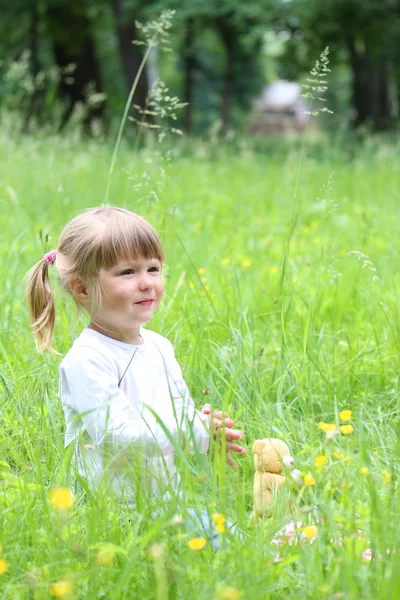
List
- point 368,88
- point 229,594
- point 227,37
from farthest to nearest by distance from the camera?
point 227,37, point 368,88, point 229,594

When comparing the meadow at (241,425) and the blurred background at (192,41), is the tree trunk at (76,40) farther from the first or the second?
the meadow at (241,425)

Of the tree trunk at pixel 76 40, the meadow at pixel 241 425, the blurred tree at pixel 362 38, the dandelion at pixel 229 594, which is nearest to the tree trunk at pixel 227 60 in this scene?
the blurred tree at pixel 362 38

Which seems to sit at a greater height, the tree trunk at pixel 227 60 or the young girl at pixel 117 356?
Result: the tree trunk at pixel 227 60

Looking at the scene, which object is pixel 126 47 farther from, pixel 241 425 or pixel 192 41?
pixel 241 425

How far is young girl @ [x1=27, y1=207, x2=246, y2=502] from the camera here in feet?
6.43

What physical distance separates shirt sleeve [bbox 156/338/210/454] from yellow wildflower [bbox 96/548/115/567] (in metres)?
0.34

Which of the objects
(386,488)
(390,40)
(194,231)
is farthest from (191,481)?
(390,40)

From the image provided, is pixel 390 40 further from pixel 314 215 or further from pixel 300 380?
pixel 300 380

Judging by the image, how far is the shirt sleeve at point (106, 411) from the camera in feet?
6.37

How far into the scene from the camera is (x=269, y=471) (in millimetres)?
2014

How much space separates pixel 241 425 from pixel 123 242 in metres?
0.64

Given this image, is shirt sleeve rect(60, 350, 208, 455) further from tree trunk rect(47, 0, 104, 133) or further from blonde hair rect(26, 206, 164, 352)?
tree trunk rect(47, 0, 104, 133)

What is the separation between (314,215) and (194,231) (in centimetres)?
139

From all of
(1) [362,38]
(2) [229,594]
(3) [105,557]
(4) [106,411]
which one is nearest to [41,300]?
(4) [106,411]
